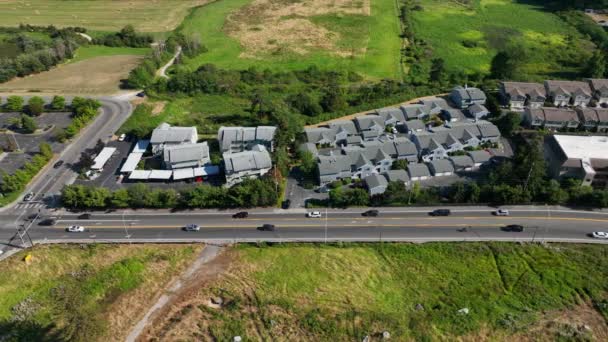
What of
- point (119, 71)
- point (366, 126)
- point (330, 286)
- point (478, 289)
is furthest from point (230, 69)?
point (478, 289)

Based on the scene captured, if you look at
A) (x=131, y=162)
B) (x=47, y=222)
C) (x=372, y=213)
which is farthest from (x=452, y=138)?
(x=47, y=222)

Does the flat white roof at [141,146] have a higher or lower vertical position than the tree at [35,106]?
lower

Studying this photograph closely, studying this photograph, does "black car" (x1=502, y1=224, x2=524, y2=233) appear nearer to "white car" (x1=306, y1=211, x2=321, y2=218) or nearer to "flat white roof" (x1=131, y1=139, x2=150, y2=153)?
"white car" (x1=306, y1=211, x2=321, y2=218)

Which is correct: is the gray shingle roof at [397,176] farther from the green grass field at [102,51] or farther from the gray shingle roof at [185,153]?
the green grass field at [102,51]

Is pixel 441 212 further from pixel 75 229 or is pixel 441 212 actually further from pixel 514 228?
pixel 75 229

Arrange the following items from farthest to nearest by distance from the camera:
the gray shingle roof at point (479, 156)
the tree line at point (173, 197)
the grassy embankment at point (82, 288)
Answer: the gray shingle roof at point (479, 156) → the tree line at point (173, 197) → the grassy embankment at point (82, 288)

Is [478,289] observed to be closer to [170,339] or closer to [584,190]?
[584,190]

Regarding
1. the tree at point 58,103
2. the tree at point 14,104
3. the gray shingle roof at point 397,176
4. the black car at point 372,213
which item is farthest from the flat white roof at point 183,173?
the tree at point 14,104
